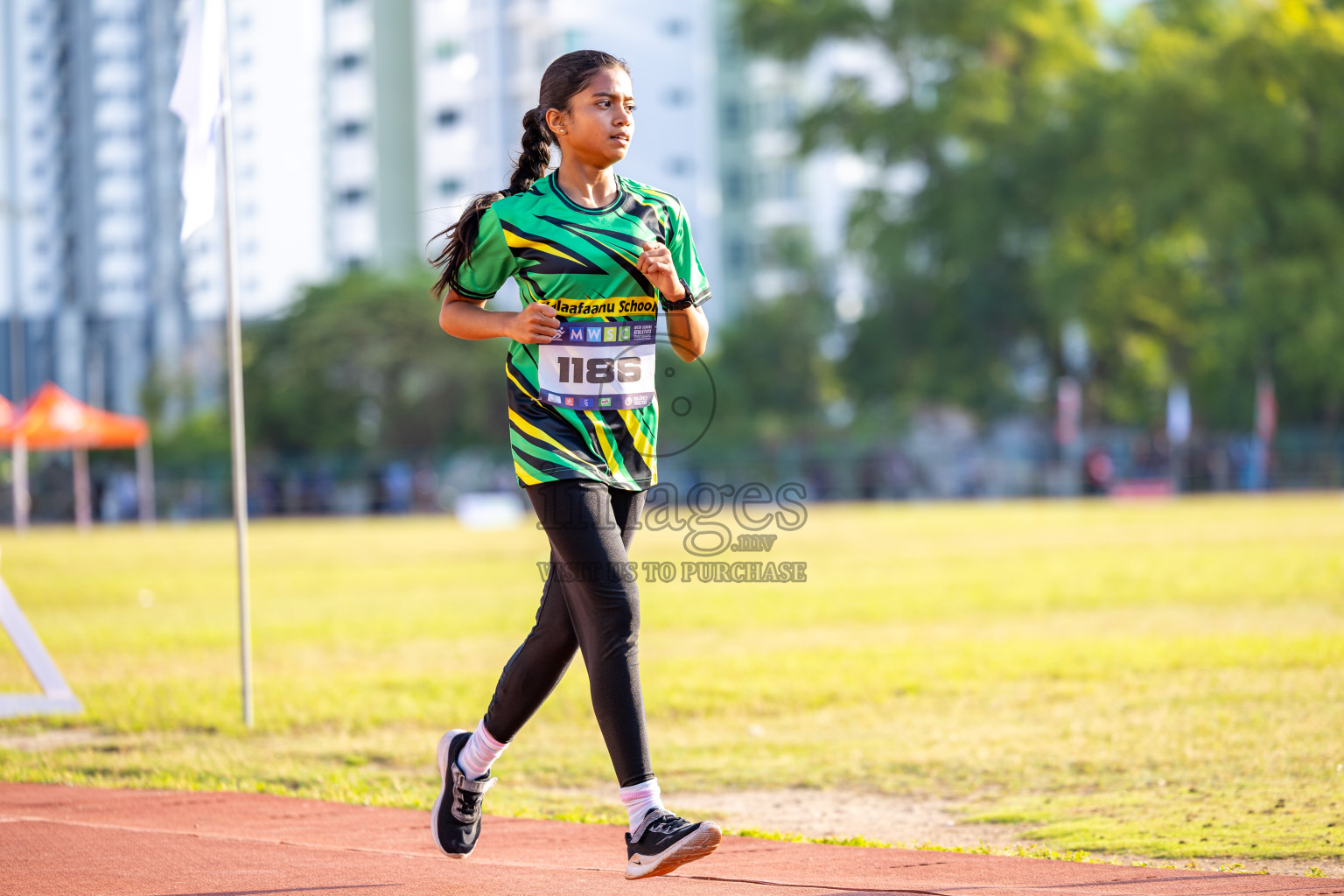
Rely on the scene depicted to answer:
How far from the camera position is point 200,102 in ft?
24.8

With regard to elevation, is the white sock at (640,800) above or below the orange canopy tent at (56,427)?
below

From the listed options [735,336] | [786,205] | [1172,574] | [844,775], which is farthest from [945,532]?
[786,205]

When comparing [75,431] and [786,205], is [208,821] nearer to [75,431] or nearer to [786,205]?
[75,431]

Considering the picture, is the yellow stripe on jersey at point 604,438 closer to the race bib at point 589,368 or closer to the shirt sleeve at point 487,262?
the race bib at point 589,368

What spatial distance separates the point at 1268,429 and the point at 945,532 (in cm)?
1813

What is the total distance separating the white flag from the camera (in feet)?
24.2

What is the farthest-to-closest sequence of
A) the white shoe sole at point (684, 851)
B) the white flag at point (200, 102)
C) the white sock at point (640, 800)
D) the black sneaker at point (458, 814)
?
the white flag at point (200, 102)
the black sneaker at point (458, 814)
the white sock at point (640, 800)
the white shoe sole at point (684, 851)

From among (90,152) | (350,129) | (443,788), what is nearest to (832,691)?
(443,788)

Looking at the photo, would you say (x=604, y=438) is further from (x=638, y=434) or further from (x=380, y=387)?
(x=380, y=387)

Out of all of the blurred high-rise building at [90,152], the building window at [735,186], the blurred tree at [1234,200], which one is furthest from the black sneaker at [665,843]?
the blurred high-rise building at [90,152]

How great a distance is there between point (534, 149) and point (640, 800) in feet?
5.93

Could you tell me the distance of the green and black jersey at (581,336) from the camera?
13.4 feet

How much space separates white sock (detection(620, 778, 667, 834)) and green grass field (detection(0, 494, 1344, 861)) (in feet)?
4.75

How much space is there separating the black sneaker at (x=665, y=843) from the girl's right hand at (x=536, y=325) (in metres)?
1.24
